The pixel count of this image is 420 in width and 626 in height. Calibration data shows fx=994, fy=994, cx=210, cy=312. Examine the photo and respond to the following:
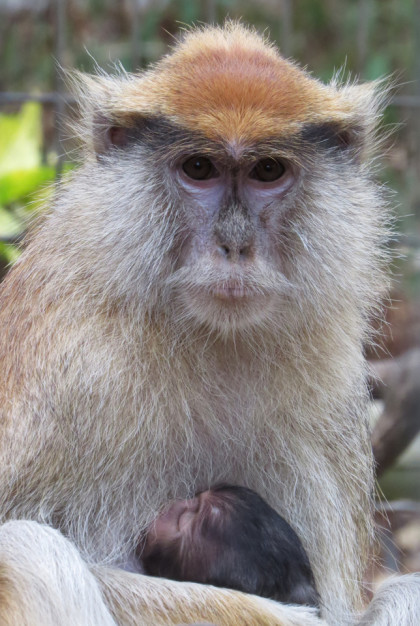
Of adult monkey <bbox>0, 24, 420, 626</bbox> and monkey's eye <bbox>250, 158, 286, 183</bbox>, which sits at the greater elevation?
monkey's eye <bbox>250, 158, 286, 183</bbox>

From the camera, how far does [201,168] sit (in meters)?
2.85

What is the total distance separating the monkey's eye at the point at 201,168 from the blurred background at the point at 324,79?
79cm

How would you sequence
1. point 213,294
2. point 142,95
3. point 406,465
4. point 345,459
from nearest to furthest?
point 213,294
point 142,95
point 345,459
point 406,465

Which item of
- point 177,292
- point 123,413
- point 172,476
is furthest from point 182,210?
point 172,476

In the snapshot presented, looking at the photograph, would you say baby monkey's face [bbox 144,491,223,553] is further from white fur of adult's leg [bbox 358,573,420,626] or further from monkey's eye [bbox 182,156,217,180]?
monkey's eye [bbox 182,156,217,180]

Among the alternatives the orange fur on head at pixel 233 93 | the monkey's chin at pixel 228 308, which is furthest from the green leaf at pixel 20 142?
the monkey's chin at pixel 228 308

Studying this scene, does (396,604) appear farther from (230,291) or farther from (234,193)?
(234,193)

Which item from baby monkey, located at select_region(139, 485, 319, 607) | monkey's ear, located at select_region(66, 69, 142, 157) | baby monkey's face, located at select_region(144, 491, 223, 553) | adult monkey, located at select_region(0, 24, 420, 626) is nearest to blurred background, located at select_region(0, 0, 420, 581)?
monkey's ear, located at select_region(66, 69, 142, 157)

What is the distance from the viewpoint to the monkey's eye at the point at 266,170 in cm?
285

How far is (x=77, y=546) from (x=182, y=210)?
1.03m

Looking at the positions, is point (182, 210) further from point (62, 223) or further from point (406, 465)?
point (406, 465)

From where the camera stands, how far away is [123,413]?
2869mm

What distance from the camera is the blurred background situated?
451 cm

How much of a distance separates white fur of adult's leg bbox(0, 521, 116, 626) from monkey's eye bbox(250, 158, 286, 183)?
116 cm
